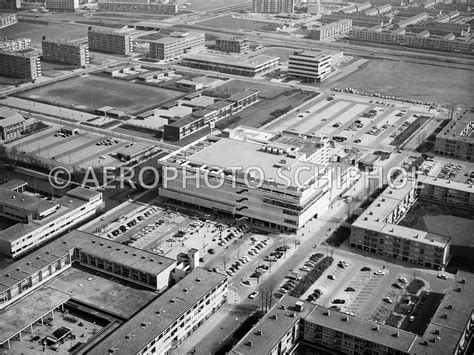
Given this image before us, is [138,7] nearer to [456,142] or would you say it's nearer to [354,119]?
[354,119]

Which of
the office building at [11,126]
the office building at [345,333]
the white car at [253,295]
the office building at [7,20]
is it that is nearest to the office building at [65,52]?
the office building at [7,20]

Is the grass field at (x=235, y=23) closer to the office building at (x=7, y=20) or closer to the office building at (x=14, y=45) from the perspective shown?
the office building at (x=7, y=20)

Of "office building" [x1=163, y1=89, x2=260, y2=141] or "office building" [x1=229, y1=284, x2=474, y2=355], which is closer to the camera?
"office building" [x1=229, y1=284, x2=474, y2=355]

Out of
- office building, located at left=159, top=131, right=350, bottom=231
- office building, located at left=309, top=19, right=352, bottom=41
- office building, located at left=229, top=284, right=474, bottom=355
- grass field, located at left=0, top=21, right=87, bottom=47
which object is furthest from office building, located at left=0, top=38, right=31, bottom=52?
office building, located at left=229, top=284, right=474, bottom=355

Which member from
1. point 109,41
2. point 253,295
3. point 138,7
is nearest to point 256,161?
point 253,295

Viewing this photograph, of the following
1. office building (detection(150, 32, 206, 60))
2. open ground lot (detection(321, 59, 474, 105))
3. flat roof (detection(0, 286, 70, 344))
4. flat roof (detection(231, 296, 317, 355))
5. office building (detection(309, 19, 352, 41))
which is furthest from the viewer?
office building (detection(309, 19, 352, 41))

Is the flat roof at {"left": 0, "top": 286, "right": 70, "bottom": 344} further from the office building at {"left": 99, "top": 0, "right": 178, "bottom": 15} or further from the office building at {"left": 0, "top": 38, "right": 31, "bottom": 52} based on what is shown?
the office building at {"left": 99, "top": 0, "right": 178, "bottom": 15}
